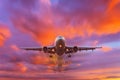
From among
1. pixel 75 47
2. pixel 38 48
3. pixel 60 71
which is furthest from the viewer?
pixel 60 71

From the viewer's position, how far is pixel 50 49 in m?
136

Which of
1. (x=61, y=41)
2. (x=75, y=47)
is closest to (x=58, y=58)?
(x=75, y=47)

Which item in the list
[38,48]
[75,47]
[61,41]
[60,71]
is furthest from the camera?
[60,71]

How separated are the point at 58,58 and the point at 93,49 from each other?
12833mm

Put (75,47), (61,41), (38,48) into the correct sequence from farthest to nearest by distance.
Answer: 1. (38,48)
2. (75,47)
3. (61,41)

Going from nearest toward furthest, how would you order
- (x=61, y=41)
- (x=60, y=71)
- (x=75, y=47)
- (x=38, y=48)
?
(x=61, y=41) → (x=75, y=47) → (x=38, y=48) → (x=60, y=71)

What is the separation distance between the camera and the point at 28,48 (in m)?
147

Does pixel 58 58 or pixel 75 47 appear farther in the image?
pixel 58 58

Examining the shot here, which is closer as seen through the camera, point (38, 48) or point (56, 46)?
point (56, 46)

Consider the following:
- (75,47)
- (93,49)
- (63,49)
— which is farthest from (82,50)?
(63,49)

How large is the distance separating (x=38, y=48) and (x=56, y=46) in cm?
2119

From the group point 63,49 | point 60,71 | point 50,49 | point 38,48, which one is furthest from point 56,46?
point 60,71

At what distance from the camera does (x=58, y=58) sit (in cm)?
15012

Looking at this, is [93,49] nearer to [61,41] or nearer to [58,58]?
[58,58]
